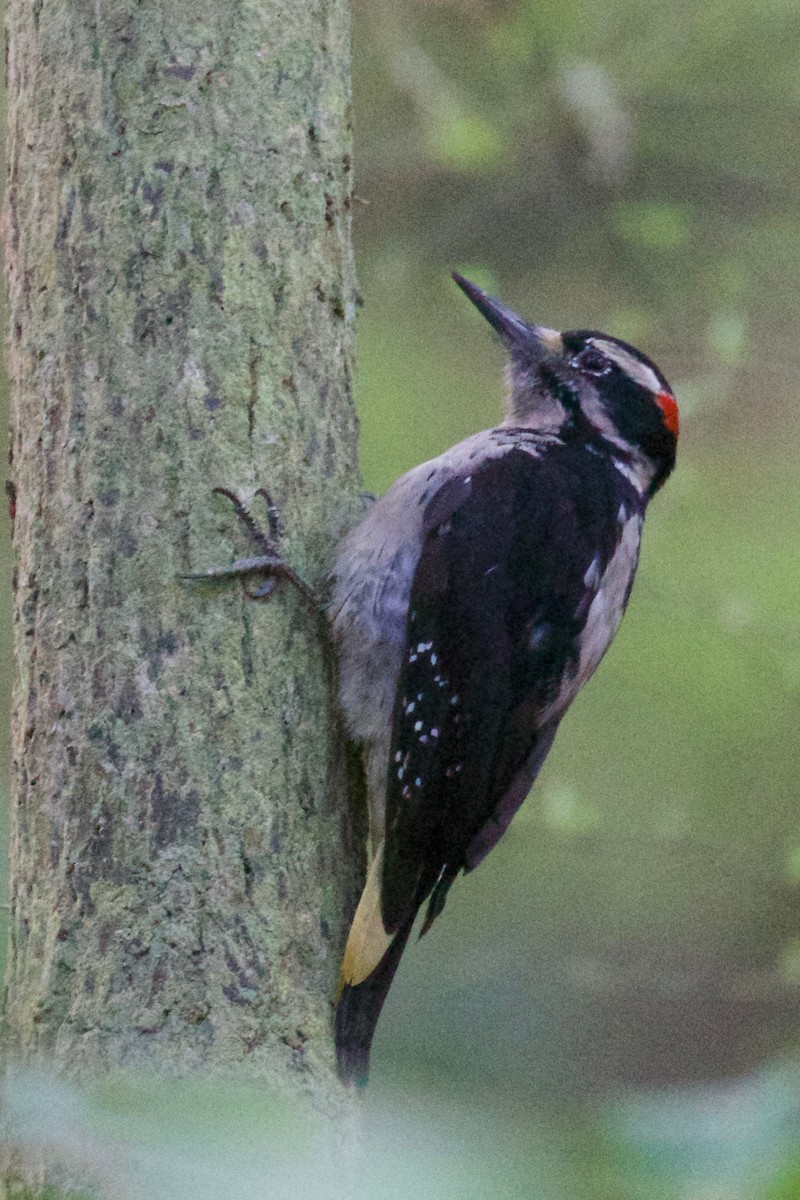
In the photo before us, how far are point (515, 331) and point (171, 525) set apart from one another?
110 centimetres

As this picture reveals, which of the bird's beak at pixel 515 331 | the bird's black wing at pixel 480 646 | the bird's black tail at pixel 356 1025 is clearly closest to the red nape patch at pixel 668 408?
the bird's beak at pixel 515 331

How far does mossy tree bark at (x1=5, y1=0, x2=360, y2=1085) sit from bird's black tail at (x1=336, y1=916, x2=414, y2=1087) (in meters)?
0.03

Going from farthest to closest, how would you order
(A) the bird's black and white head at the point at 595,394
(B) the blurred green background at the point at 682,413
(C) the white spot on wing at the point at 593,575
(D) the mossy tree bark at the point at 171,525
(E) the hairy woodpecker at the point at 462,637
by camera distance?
(B) the blurred green background at the point at 682,413 → (A) the bird's black and white head at the point at 595,394 → (C) the white spot on wing at the point at 593,575 → (E) the hairy woodpecker at the point at 462,637 → (D) the mossy tree bark at the point at 171,525

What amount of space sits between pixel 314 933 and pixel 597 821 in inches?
71.6

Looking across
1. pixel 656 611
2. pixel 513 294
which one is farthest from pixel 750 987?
pixel 513 294

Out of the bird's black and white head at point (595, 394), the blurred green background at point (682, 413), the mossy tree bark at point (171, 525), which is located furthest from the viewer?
the blurred green background at point (682, 413)

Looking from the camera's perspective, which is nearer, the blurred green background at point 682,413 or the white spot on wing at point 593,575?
the white spot on wing at point 593,575

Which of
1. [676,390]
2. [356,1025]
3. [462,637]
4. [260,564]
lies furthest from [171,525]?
[676,390]

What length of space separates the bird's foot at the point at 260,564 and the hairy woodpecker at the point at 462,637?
15 cm

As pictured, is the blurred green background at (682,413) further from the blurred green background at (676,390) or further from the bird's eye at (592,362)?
the bird's eye at (592,362)

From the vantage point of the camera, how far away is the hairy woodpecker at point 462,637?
2223 mm

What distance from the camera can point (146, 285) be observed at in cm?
204

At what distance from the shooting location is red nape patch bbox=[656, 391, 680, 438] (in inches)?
108

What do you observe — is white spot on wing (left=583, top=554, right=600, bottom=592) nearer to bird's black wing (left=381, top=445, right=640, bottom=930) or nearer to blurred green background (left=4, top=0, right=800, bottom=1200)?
bird's black wing (left=381, top=445, right=640, bottom=930)
